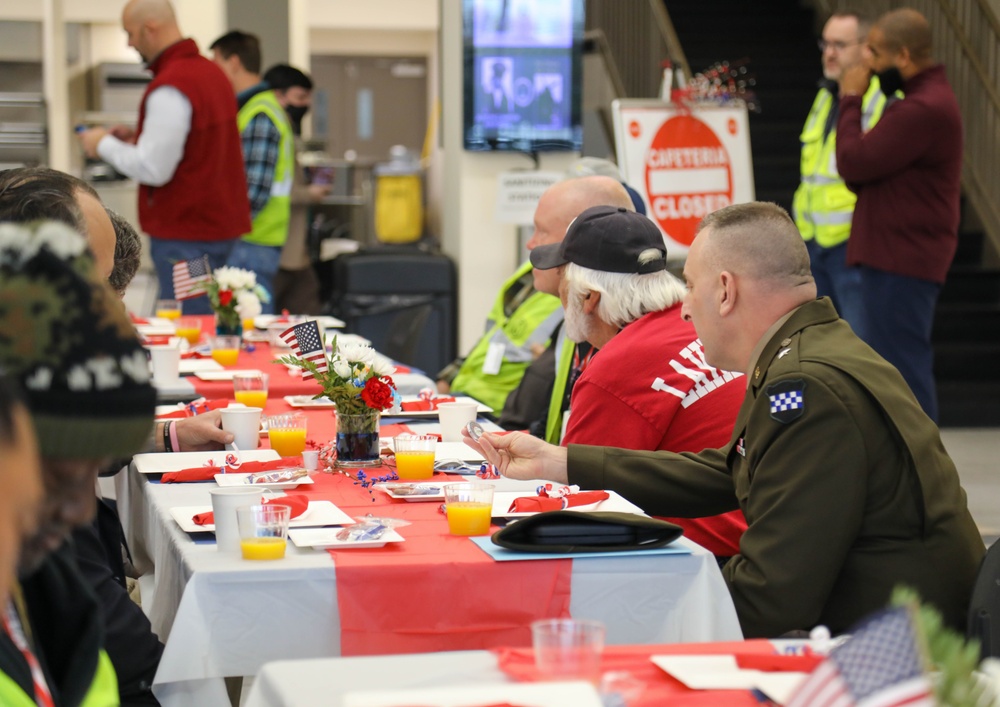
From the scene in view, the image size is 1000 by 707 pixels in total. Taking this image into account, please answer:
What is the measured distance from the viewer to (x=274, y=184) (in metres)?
7.27

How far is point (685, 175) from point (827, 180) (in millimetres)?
1085

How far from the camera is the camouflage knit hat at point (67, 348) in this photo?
3.42 feet

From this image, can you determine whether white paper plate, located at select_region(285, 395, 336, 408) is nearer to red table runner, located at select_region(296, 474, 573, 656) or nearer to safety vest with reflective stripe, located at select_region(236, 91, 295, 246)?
red table runner, located at select_region(296, 474, 573, 656)

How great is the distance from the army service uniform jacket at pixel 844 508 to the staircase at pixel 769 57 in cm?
702

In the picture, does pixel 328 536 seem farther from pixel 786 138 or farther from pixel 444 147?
pixel 786 138

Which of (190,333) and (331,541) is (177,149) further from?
(331,541)

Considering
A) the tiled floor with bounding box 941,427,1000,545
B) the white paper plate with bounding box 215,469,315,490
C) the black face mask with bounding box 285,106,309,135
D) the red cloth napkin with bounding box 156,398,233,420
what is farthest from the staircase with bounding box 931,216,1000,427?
the white paper plate with bounding box 215,469,315,490

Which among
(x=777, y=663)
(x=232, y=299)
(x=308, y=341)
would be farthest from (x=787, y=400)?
(x=232, y=299)

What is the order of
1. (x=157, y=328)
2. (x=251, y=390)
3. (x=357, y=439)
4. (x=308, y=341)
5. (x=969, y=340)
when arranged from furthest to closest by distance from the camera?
(x=969, y=340) → (x=157, y=328) → (x=251, y=390) → (x=308, y=341) → (x=357, y=439)

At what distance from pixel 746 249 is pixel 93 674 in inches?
62.3

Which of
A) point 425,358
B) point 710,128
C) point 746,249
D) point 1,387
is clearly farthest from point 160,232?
point 1,387

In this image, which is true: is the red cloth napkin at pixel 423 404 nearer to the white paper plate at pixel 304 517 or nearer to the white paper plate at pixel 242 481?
the white paper plate at pixel 242 481

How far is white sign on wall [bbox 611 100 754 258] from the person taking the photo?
7293 millimetres

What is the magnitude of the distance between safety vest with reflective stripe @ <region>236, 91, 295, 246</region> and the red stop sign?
1.96m
